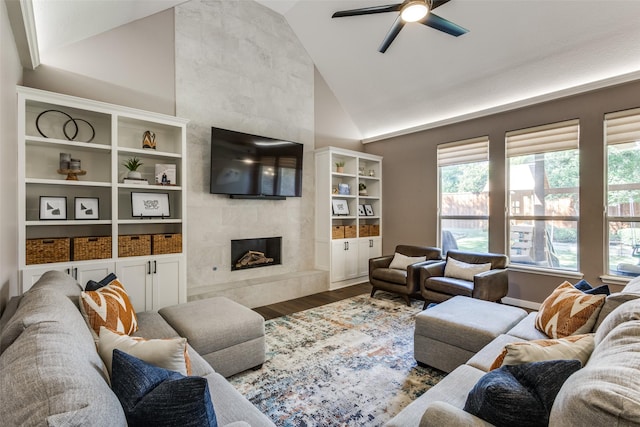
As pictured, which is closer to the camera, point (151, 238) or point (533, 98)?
point (151, 238)

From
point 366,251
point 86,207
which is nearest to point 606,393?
point 86,207

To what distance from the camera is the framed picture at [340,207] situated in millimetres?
5332

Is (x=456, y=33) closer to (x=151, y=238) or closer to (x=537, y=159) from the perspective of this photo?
(x=537, y=159)

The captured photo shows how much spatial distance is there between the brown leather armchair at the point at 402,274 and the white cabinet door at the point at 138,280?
117 inches

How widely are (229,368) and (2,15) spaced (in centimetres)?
279

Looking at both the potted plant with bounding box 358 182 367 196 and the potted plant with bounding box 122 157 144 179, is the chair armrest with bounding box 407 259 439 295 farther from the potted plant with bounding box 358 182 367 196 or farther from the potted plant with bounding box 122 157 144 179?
the potted plant with bounding box 122 157 144 179

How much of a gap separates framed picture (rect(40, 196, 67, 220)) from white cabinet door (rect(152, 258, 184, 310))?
95 cm

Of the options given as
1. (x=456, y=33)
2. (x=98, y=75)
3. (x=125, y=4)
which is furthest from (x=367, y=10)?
(x=98, y=75)

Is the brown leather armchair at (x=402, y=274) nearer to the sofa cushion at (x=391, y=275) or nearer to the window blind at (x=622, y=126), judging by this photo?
the sofa cushion at (x=391, y=275)

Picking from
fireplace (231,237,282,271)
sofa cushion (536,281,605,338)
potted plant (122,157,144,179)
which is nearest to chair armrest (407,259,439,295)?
sofa cushion (536,281,605,338)

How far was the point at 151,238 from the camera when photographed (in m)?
3.30

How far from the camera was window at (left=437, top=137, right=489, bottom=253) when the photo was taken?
4.59 m

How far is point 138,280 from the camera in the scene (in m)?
3.20

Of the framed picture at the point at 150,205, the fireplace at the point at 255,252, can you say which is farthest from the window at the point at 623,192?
the framed picture at the point at 150,205
